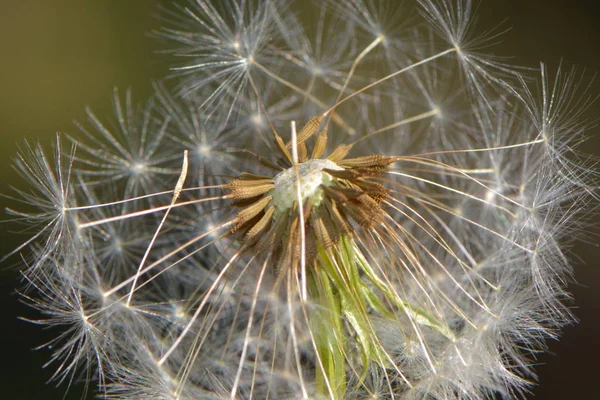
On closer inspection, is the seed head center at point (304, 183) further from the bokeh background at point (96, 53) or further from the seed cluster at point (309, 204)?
the bokeh background at point (96, 53)

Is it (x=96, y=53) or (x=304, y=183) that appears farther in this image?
(x=96, y=53)

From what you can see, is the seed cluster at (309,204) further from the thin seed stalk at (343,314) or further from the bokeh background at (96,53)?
the bokeh background at (96,53)

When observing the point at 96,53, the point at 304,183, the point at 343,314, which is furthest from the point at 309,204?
the point at 96,53

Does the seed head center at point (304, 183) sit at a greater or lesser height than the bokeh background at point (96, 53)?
lesser

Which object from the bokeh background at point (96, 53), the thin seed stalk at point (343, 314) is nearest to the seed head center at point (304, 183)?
the thin seed stalk at point (343, 314)

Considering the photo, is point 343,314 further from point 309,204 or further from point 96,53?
point 96,53

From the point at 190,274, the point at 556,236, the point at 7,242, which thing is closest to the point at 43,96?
the point at 7,242

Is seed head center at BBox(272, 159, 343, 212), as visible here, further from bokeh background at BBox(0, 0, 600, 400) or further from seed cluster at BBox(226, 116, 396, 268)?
bokeh background at BBox(0, 0, 600, 400)

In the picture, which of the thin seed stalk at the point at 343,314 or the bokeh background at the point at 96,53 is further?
the bokeh background at the point at 96,53

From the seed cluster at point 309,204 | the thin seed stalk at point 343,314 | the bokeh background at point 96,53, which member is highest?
the bokeh background at point 96,53
